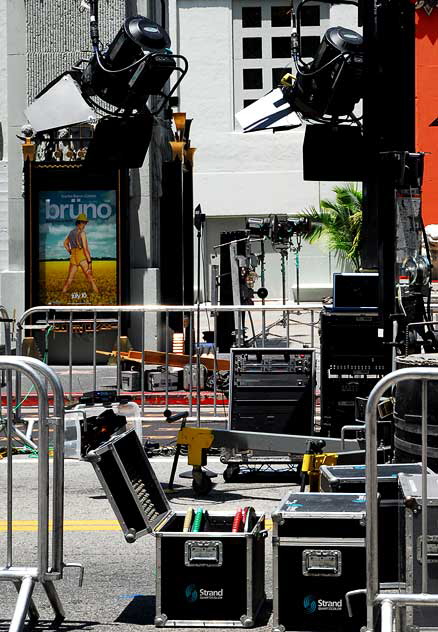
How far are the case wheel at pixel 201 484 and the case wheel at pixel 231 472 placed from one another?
0.64m

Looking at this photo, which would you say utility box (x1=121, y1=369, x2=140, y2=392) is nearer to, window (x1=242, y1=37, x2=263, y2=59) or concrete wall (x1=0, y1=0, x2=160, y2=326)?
concrete wall (x1=0, y1=0, x2=160, y2=326)

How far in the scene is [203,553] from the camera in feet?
22.2

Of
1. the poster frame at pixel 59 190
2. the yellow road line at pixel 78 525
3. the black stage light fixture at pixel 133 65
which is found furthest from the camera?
the poster frame at pixel 59 190

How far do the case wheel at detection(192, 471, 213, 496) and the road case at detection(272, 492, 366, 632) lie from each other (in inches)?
148

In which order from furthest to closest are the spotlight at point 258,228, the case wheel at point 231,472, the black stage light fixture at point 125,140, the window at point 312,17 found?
the window at point 312,17 → the spotlight at point 258,228 → the black stage light fixture at point 125,140 → the case wheel at point 231,472

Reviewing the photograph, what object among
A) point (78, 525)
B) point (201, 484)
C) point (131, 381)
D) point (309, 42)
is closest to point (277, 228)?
point (131, 381)

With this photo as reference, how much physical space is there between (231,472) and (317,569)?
Answer: 4585 millimetres

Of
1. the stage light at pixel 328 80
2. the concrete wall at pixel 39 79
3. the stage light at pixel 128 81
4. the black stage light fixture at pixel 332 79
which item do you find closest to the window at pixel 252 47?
the concrete wall at pixel 39 79

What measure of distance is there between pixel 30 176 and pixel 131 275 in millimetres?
2488

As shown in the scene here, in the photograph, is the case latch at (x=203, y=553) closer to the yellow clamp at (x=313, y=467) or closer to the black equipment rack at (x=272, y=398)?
the yellow clamp at (x=313, y=467)

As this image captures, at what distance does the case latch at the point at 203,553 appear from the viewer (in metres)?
6.71

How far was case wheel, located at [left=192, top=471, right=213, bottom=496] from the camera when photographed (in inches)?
405

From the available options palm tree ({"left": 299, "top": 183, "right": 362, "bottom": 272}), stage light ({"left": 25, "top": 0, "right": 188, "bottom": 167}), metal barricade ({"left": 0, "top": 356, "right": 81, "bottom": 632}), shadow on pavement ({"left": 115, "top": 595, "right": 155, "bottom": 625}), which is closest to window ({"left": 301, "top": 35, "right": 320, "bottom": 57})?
palm tree ({"left": 299, "top": 183, "right": 362, "bottom": 272})

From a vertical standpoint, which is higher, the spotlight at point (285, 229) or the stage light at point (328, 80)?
the stage light at point (328, 80)
